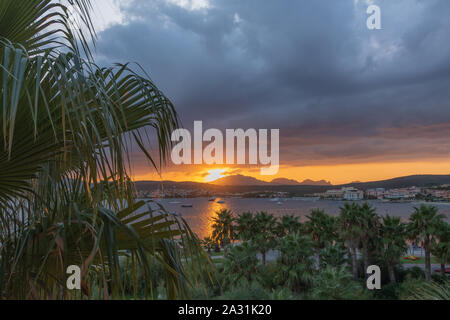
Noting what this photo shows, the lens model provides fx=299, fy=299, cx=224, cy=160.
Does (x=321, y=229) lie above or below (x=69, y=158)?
below

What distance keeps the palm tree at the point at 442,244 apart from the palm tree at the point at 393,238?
206cm

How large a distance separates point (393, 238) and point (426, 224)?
111 inches

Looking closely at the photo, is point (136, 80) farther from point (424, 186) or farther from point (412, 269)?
point (412, 269)

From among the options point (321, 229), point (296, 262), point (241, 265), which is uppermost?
point (321, 229)

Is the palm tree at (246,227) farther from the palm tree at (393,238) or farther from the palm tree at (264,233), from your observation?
the palm tree at (393,238)

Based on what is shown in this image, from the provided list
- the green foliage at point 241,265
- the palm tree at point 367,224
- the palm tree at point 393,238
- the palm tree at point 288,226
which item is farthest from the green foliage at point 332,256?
the green foliage at point 241,265

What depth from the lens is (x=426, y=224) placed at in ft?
65.2

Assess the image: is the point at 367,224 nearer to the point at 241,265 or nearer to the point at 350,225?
the point at 350,225

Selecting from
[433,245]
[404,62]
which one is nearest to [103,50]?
[404,62]

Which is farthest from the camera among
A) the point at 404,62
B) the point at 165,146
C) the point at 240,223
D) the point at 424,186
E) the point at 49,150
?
the point at 240,223

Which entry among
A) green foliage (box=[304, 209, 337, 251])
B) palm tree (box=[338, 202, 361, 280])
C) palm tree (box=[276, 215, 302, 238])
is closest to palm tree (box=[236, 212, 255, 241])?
palm tree (box=[276, 215, 302, 238])

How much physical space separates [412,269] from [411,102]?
900 inches

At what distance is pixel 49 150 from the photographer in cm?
122

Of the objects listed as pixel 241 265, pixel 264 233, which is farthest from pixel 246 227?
pixel 241 265
